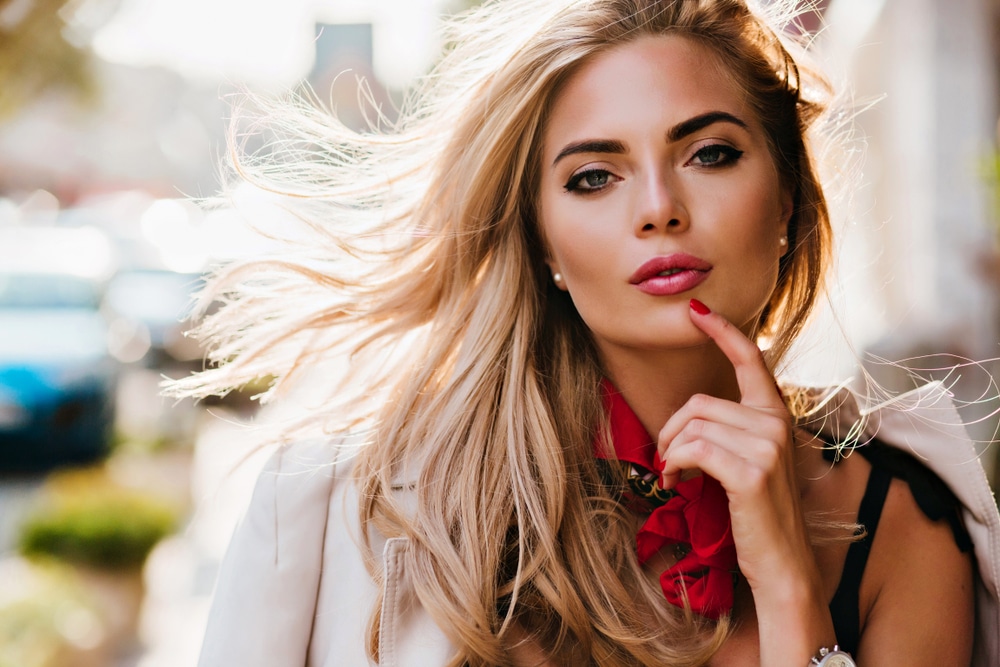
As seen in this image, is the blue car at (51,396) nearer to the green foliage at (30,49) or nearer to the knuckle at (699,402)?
the green foliage at (30,49)

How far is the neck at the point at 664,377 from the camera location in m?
2.54

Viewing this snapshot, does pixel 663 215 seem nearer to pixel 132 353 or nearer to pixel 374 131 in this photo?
pixel 374 131

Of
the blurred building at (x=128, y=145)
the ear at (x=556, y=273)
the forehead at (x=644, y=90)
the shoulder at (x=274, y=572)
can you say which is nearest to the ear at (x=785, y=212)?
the forehead at (x=644, y=90)

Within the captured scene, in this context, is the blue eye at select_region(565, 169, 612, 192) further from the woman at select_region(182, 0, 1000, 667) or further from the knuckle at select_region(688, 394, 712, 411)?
the knuckle at select_region(688, 394, 712, 411)

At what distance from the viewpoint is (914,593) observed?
2.38 metres

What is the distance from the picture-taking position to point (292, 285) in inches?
113

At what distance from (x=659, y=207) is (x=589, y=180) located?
0.83 feet

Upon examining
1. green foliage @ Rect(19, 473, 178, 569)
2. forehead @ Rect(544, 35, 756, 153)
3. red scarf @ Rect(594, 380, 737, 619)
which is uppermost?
forehead @ Rect(544, 35, 756, 153)

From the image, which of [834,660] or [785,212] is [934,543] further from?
[785,212]

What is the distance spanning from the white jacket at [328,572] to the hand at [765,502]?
541 millimetres

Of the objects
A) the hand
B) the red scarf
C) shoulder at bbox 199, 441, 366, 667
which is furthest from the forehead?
shoulder at bbox 199, 441, 366, 667

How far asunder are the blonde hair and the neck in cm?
9

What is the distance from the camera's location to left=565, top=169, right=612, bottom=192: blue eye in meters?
2.38

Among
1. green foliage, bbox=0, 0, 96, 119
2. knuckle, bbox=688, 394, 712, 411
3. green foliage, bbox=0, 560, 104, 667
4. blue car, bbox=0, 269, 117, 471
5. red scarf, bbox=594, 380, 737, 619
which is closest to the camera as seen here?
knuckle, bbox=688, 394, 712, 411
